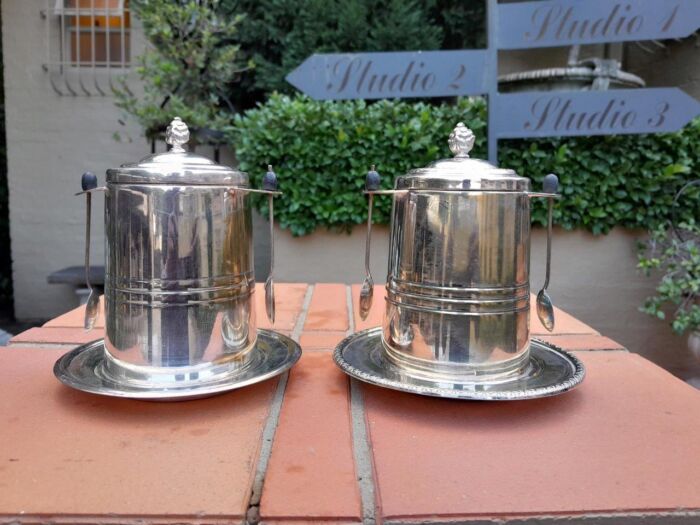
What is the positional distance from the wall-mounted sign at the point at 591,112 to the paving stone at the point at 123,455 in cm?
240

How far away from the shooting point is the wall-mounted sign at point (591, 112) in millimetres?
2723

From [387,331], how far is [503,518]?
0.41 metres

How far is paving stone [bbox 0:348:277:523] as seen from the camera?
1.72ft

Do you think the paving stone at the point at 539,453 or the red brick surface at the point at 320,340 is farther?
the red brick surface at the point at 320,340

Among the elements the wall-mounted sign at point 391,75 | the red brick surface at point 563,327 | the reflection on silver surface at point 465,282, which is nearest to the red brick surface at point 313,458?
the reflection on silver surface at point 465,282

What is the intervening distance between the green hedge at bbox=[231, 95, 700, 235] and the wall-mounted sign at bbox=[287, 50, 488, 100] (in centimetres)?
17

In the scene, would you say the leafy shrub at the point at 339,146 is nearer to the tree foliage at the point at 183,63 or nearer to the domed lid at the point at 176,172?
the tree foliage at the point at 183,63

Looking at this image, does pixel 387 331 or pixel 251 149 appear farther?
pixel 251 149

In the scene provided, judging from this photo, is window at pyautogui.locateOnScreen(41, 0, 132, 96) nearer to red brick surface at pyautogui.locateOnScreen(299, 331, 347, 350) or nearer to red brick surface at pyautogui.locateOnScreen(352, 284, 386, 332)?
red brick surface at pyautogui.locateOnScreen(352, 284, 386, 332)

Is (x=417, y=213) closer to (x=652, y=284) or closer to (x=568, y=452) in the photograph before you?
(x=568, y=452)

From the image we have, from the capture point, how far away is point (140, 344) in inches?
30.5

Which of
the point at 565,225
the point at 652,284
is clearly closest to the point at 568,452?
the point at 565,225

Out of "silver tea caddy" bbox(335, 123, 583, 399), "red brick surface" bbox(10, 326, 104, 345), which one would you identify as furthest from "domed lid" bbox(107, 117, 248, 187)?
"red brick surface" bbox(10, 326, 104, 345)

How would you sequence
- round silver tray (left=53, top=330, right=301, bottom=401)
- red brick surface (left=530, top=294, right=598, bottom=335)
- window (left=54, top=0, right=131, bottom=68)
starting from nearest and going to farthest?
round silver tray (left=53, top=330, right=301, bottom=401) < red brick surface (left=530, top=294, right=598, bottom=335) < window (left=54, top=0, right=131, bottom=68)
